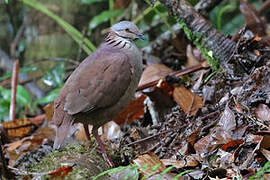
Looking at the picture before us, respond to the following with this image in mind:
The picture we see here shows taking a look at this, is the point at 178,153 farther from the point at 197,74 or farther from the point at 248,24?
the point at 248,24

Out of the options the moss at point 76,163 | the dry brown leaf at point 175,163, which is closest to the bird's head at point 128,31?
the moss at point 76,163

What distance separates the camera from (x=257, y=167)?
3.01 meters

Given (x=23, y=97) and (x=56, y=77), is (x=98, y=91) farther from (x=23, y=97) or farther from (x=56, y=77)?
(x=56, y=77)

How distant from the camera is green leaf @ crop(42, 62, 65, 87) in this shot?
662cm

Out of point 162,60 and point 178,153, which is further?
point 162,60

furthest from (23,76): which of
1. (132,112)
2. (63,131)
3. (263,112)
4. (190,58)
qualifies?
(263,112)

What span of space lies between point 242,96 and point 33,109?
13.3 feet

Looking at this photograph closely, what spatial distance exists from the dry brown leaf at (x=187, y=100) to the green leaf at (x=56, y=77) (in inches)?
102

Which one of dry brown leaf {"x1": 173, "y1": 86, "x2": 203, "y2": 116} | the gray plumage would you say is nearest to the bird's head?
the gray plumage

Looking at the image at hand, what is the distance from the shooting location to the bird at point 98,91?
3552 mm

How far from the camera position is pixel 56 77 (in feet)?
21.9

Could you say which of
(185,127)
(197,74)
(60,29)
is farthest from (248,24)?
(60,29)

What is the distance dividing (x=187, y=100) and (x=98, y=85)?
1.17 metres

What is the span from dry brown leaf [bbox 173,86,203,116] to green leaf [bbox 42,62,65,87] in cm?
260
